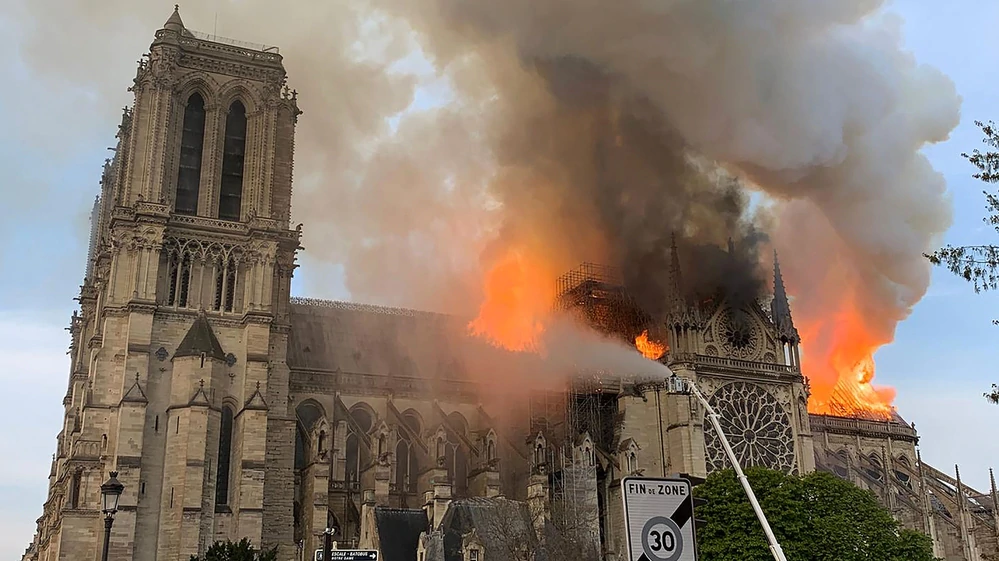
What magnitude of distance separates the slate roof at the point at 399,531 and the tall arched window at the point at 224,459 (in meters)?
7.84

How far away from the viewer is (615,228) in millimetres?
62281

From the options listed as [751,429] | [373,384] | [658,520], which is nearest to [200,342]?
[373,384]

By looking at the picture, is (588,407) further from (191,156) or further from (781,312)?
(191,156)

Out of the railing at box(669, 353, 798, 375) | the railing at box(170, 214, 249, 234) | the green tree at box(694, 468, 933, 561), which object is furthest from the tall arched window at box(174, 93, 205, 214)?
the green tree at box(694, 468, 933, 561)

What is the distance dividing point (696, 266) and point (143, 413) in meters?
32.4

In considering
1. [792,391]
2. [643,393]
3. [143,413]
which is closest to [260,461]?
→ [143,413]

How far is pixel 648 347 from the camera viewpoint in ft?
195

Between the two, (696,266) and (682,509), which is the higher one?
(696,266)

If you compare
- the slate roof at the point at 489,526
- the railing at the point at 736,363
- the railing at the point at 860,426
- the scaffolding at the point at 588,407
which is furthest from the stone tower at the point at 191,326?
the railing at the point at 860,426

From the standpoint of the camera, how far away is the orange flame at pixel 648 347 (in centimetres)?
5781

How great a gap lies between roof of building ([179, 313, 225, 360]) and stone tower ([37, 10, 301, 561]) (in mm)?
104

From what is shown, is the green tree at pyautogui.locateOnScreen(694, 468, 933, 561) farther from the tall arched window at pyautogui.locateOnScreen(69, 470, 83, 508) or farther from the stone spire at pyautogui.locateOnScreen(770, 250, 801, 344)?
the tall arched window at pyautogui.locateOnScreen(69, 470, 83, 508)

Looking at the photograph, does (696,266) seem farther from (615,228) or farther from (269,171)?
(269,171)

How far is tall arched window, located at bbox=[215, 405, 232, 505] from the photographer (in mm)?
47531
